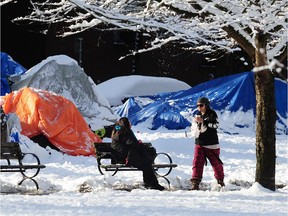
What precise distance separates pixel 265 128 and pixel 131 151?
2.06 m

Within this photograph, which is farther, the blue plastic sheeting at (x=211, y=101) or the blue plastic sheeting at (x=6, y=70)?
the blue plastic sheeting at (x=211, y=101)

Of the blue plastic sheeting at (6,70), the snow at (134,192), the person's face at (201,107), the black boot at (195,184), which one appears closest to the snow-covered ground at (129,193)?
the snow at (134,192)

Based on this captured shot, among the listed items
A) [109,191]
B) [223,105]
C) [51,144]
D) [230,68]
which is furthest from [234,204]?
[230,68]

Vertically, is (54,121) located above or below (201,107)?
below

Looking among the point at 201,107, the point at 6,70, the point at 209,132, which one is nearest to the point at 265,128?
the point at 209,132

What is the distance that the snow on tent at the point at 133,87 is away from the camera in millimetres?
22266

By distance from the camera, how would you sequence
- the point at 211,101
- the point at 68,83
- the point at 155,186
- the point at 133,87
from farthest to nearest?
the point at 133,87 < the point at 211,101 < the point at 68,83 < the point at 155,186

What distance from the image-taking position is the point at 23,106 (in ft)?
46.9

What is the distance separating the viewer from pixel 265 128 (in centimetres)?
937

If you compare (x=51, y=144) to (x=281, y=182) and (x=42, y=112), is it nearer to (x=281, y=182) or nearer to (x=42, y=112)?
(x=42, y=112)

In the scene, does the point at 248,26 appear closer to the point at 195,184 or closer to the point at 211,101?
the point at 195,184

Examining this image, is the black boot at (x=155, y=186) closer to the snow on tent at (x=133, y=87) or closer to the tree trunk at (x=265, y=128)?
the tree trunk at (x=265, y=128)

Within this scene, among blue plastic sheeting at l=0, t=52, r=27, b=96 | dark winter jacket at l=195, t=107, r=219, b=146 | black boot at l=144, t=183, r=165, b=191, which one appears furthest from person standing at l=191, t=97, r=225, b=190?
blue plastic sheeting at l=0, t=52, r=27, b=96

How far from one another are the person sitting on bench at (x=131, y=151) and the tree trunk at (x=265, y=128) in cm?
147
